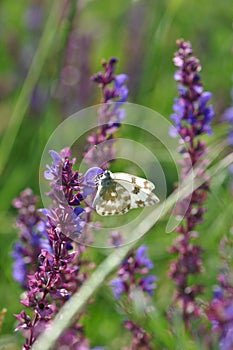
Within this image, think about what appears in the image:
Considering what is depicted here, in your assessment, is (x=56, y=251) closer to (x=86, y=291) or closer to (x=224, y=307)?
(x=86, y=291)

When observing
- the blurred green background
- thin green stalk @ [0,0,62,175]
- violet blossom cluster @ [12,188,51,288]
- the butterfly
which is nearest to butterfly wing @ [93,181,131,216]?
the butterfly

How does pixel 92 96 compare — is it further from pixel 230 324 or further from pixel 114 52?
pixel 230 324

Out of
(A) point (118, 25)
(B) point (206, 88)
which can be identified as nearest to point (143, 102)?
(B) point (206, 88)

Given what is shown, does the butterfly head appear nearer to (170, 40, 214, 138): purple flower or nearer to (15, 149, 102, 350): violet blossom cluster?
(15, 149, 102, 350): violet blossom cluster

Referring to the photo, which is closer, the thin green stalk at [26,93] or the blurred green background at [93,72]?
the blurred green background at [93,72]

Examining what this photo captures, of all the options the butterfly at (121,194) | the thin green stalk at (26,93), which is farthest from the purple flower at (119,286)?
the thin green stalk at (26,93)

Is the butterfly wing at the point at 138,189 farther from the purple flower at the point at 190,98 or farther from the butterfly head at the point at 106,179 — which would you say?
the purple flower at the point at 190,98
